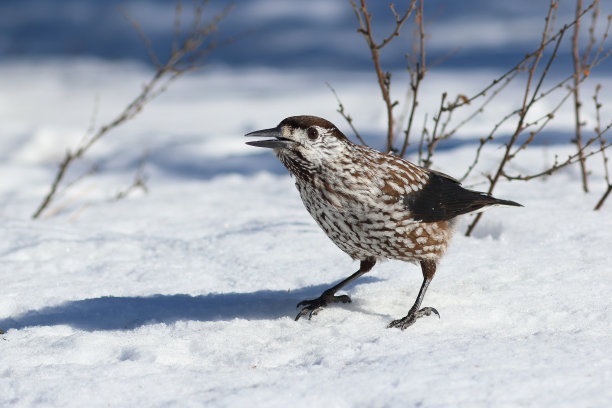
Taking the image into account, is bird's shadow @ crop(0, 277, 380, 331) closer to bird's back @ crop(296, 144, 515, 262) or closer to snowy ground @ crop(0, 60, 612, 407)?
snowy ground @ crop(0, 60, 612, 407)

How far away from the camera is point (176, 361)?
3.06 m

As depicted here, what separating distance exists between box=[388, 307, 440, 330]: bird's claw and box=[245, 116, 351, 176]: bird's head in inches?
30.4

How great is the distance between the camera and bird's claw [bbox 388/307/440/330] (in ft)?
11.0

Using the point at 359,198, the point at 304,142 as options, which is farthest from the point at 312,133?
the point at 359,198

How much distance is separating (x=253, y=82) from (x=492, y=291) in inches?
378

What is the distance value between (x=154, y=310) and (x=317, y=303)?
0.80 metres

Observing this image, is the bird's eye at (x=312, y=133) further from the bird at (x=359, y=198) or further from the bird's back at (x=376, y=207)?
the bird's back at (x=376, y=207)

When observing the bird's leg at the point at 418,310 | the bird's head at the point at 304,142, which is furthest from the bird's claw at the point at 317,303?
the bird's head at the point at 304,142

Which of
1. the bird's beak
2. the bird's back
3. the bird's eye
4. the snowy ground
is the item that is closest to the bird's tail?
the bird's back

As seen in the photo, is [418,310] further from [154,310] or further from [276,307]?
[154,310]

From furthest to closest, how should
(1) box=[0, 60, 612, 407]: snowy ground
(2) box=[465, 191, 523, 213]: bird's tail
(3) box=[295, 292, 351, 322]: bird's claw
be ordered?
(2) box=[465, 191, 523, 213]: bird's tail → (3) box=[295, 292, 351, 322]: bird's claw → (1) box=[0, 60, 612, 407]: snowy ground

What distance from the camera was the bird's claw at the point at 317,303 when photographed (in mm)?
3590

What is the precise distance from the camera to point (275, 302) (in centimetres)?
386

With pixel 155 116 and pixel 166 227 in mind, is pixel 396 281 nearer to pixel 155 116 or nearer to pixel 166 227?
pixel 166 227
